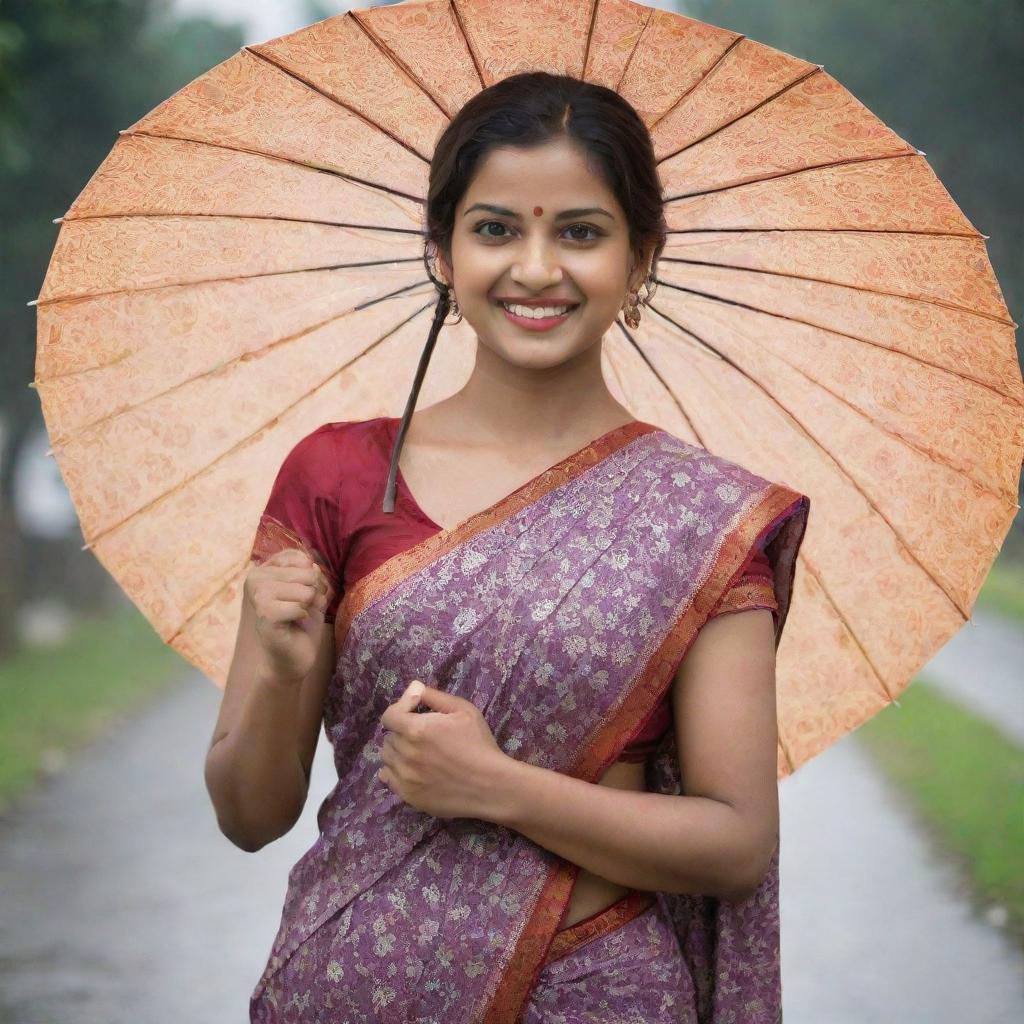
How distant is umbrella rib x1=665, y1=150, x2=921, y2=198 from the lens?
2242mm

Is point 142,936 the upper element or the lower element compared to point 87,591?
lower

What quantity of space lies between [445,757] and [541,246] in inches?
23.7

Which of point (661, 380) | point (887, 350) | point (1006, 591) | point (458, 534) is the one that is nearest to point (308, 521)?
point (458, 534)

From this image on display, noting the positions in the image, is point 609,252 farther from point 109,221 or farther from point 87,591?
point 87,591

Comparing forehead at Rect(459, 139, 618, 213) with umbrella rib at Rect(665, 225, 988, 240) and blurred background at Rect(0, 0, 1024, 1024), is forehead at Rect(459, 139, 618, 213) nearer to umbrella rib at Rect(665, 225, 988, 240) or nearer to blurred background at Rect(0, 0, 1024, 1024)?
umbrella rib at Rect(665, 225, 988, 240)

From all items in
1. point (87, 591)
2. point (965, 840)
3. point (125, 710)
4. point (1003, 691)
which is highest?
point (87, 591)

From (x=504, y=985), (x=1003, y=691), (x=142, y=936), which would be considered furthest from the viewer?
(x=1003, y=691)

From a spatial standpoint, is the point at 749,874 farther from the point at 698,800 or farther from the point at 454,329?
the point at 454,329

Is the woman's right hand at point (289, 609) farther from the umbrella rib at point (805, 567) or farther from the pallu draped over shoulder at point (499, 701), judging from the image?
the umbrella rib at point (805, 567)

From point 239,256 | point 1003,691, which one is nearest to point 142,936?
point 239,256

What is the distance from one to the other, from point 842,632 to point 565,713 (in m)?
0.64

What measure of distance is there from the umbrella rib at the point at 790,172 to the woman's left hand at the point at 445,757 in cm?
82

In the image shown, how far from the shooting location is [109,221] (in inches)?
93.7

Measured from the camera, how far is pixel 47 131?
9.93 meters
